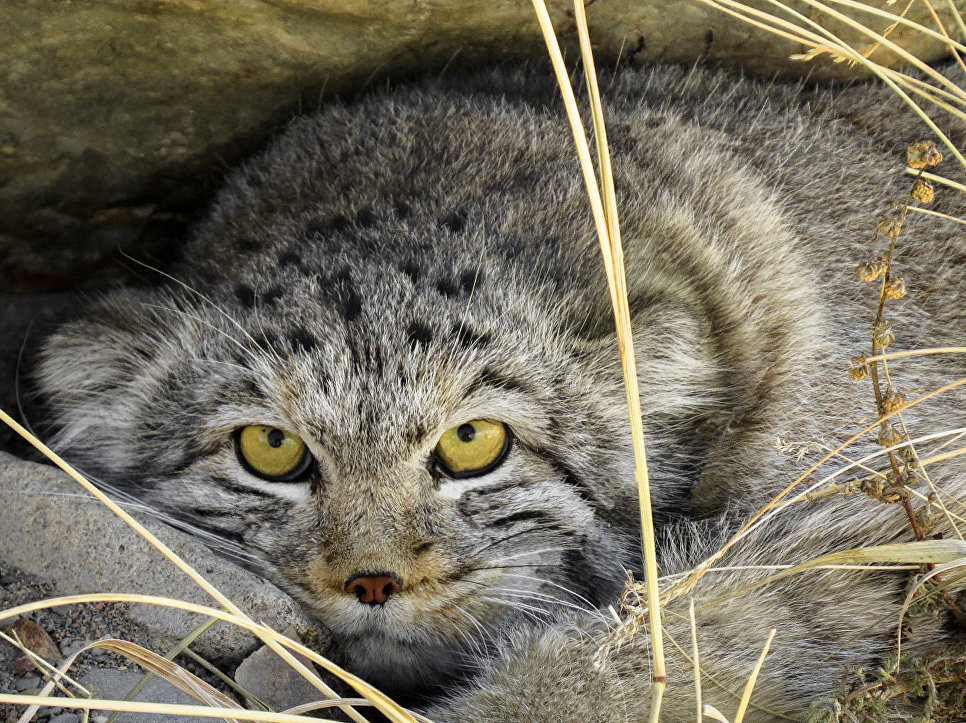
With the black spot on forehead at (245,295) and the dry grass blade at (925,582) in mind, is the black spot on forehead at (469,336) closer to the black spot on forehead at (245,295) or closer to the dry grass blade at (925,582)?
the black spot on forehead at (245,295)

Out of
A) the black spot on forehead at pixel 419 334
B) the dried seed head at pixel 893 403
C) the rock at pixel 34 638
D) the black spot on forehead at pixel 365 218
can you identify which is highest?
the black spot on forehead at pixel 365 218

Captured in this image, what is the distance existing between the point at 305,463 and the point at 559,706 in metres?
0.86

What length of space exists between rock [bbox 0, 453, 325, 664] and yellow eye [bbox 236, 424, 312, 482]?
24 centimetres

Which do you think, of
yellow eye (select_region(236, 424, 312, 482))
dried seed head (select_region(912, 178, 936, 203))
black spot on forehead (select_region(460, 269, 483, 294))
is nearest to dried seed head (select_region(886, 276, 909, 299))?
dried seed head (select_region(912, 178, 936, 203))

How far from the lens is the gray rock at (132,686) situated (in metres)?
1.98

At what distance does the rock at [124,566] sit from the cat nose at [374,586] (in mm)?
169

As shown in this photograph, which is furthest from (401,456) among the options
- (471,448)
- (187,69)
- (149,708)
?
(187,69)

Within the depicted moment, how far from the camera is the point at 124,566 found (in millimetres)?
2248

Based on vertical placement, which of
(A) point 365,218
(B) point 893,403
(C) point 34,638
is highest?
(A) point 365,218

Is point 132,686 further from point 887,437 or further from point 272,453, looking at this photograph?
point 887,437

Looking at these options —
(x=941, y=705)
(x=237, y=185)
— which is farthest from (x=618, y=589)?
(x=237, y=185)

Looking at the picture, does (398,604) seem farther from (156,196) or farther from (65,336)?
(156,196)

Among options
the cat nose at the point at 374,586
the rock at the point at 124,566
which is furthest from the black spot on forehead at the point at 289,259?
the cat nose at the point at 374,586

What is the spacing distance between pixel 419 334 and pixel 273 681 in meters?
0.87
